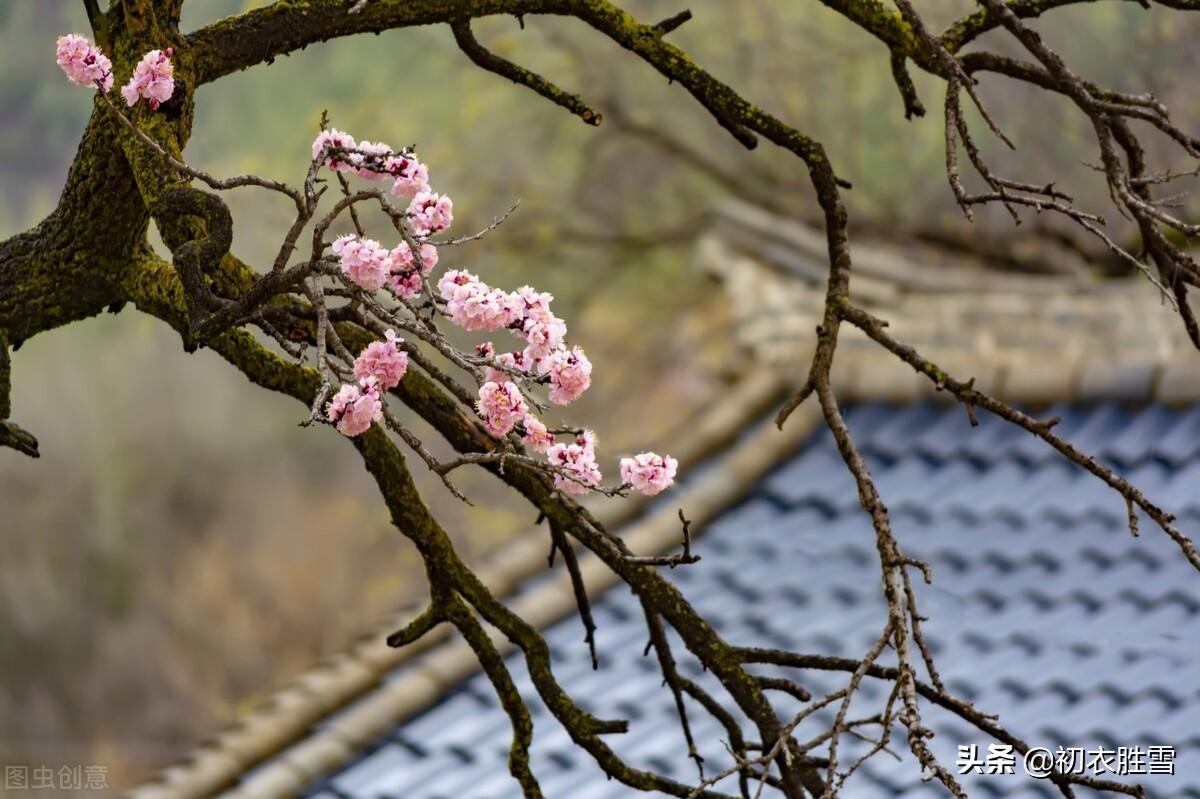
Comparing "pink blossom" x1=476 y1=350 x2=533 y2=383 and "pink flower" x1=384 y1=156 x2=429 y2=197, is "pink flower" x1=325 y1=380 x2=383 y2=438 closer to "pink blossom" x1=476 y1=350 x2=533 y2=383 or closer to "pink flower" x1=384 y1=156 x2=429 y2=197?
"pink blossom" x1=476 y1=350 x2=533 y2=383

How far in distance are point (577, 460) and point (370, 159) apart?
476 mm

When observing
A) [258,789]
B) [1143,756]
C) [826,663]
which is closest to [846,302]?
[826,663]

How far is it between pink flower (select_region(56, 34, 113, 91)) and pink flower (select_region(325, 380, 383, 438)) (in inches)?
21.3

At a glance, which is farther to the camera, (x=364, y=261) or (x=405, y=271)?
(x=405, y=271)

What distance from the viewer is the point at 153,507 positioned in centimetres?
1200

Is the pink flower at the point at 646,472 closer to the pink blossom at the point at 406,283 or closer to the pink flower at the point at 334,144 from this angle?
the pink blossom at the point at 406,283

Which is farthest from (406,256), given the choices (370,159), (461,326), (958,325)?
(958,325)

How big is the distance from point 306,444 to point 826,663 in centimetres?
1042

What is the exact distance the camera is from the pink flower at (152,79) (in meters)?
2.15

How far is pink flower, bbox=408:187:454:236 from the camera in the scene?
2.16 metres

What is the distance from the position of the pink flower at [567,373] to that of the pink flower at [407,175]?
28 cm

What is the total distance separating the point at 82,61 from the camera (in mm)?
2117

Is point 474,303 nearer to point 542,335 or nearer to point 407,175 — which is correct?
point 542,335

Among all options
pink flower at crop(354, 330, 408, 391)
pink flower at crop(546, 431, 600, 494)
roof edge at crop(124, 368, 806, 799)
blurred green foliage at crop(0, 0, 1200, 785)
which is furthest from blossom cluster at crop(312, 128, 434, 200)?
blurred green foliage at crop(0, 0, 1200, 785)
